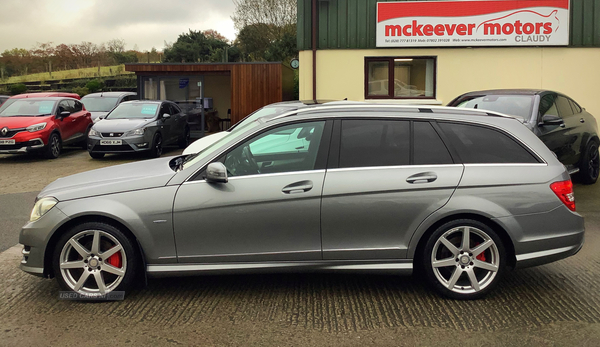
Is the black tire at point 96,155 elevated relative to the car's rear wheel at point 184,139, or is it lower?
lower

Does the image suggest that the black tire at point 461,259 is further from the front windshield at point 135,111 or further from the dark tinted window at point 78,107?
the dark tinted window at point 78,107

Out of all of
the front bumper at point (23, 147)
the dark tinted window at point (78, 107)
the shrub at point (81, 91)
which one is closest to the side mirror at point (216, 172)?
the front bumper at point (23, 147)

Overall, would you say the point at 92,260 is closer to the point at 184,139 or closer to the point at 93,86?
the point at 184,139

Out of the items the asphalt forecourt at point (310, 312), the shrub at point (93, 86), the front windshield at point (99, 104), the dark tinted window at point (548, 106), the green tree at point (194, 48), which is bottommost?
the asphalt forecourt at point (310, 312)

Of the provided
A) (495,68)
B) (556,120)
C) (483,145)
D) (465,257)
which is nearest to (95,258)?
(465,257)

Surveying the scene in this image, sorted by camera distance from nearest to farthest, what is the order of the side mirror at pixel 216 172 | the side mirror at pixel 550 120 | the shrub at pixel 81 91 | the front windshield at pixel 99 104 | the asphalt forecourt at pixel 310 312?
1. the asphalt forecourt at pixel 310 312
2. the side mirror at pixel 216 172
3. the side mirror at pixel 550 120
4. the front windshield at pixel 99 104
5. the shrub at pixel 81 91

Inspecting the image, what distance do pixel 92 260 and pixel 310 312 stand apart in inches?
67.6

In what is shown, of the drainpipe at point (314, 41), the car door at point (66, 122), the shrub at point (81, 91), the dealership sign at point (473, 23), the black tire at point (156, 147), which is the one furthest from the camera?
the shrub at point (81, 91)

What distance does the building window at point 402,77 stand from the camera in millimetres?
14555

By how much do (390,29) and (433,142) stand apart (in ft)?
33.9

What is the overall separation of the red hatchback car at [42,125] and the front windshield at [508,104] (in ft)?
35.4

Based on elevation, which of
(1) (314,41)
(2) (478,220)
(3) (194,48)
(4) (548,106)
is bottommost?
(2) (478,220)

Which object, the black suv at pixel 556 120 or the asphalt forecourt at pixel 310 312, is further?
the black suv at pixel 556 120

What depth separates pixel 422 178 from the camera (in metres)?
4.36
